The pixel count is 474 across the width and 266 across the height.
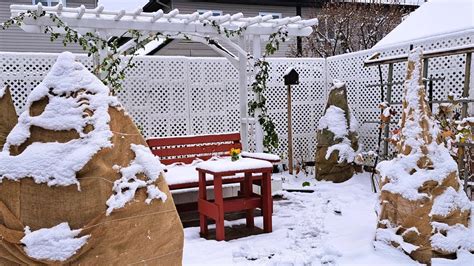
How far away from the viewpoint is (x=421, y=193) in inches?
125

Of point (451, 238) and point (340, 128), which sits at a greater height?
point (340, 128)

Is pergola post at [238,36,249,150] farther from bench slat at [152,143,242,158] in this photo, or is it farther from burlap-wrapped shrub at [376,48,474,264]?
burlap-wrapped shrub at [376,48,474,264]

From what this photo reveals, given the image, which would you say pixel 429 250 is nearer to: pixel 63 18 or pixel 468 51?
pixel 468 51

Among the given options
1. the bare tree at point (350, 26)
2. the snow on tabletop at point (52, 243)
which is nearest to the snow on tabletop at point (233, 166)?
the snow on tabletop at point (52, 243)

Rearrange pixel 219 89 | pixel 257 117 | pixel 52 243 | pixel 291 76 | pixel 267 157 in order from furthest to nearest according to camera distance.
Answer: pixel 219 89
pixel 291 76
pixel 257 117
pixel 267 157
pixel 52 243

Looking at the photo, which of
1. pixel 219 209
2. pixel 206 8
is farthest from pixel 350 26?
pixel 219 209

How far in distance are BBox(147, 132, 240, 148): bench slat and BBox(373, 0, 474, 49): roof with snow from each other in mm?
2976

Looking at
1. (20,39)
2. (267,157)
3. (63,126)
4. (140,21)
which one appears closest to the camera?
(63,126)

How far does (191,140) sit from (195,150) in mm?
151

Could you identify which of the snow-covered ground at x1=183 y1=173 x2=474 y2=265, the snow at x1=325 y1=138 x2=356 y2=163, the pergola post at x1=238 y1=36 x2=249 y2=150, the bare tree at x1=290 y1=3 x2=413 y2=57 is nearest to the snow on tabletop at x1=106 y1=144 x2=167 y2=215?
the snow-covered ground at x1=183 y1=173 x2=474 y2=265

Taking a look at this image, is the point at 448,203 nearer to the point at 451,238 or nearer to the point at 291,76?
the point at 451,238

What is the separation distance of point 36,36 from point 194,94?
6856mm

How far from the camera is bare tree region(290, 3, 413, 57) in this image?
13.6m

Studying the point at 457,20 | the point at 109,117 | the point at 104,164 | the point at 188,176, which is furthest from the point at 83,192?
the point at 457,20
